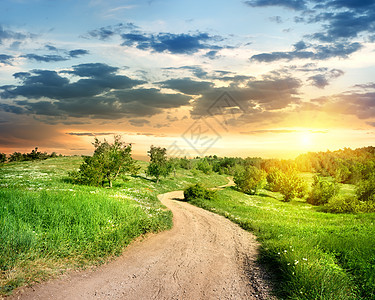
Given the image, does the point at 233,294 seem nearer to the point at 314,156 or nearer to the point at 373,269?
the point at 373,269

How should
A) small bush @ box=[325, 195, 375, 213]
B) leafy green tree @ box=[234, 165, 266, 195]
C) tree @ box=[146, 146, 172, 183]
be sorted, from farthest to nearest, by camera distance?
1. leafy green tree @ box=[234, 165, 266, 195]
2. tree @ box=[146, 146, 172, 183]
3. small bush @ box=[325, 195, 375, 213]

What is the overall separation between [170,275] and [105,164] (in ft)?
87.7

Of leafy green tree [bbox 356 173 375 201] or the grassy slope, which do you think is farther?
leafy green tree [bbox 356 173 375 201]

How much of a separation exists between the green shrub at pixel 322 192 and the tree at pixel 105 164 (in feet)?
152

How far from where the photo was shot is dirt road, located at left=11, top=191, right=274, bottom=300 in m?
7.86

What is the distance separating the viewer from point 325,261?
31.3 feet

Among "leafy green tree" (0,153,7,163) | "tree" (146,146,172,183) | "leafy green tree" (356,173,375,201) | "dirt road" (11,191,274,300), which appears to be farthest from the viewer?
"leafy green tree" (0,153,7,163)

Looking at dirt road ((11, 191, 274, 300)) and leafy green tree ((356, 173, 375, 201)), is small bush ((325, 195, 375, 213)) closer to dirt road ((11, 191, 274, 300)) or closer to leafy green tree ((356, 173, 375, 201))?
leafy green tree ((356, 173, 375, 201))

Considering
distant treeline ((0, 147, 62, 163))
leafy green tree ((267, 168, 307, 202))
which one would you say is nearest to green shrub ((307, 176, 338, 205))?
leafy green tree ((267, 168, 307, 202))

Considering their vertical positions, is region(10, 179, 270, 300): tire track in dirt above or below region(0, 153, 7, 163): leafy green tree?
above

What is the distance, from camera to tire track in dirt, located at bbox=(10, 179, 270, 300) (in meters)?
7.86

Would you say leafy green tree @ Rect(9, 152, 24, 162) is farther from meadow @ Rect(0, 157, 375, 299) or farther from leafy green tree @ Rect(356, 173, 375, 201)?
leafy green tree @ Rect(356, 173, 375, 201)

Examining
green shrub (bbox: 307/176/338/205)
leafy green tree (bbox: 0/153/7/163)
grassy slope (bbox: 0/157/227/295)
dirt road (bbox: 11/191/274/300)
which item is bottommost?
leafy green tree (bbox: 0/153/7/163)

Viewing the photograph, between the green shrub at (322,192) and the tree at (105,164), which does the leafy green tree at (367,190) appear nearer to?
the green shrub at (322,192)
